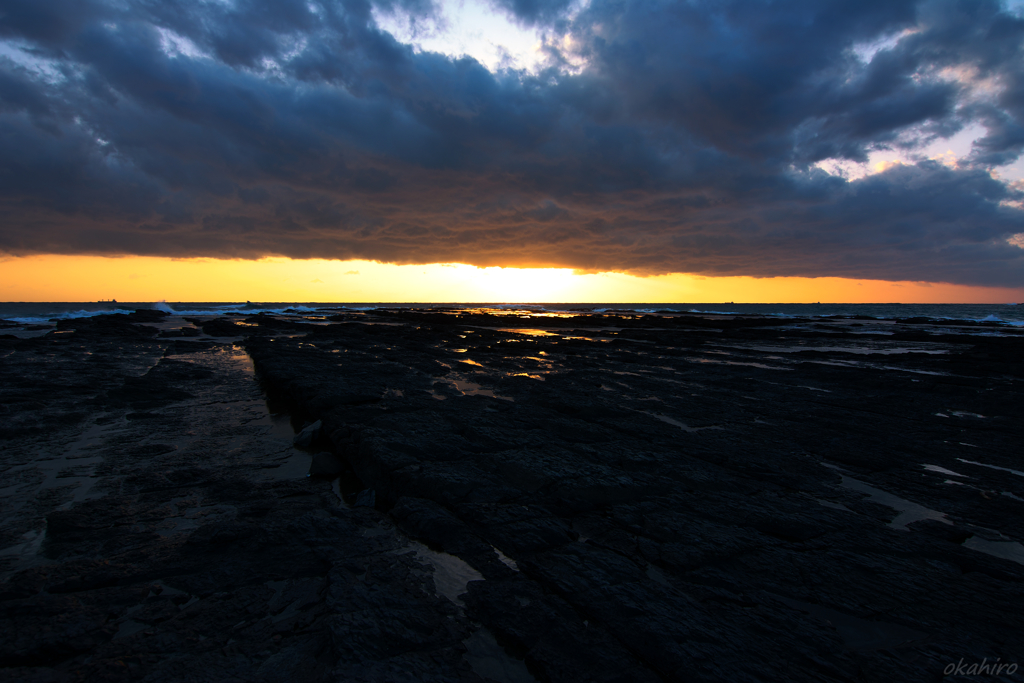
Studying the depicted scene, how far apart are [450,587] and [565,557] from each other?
1043 mm

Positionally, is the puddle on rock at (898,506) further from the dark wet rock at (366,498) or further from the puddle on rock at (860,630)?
the dark wet rock at (366,498)

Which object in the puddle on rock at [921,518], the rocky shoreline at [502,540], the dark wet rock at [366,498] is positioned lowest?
the dark wet rock at [366,498]

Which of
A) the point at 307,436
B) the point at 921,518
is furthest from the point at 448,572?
the point at 921,518

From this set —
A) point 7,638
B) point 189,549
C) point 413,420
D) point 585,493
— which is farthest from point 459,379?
point 7,638

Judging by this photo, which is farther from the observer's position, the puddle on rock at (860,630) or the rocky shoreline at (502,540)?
the puddle on rock at (860,630)

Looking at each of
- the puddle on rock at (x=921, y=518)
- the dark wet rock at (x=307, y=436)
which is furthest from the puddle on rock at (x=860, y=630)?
the dark wet rock at (x=307, y=436)

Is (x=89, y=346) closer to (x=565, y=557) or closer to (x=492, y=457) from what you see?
(x=492, y=457)

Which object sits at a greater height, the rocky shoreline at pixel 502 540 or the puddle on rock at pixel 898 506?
the rocky shoreline at pixel 502 540

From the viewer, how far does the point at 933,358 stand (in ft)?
60.7

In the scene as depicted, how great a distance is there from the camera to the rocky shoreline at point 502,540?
9.48 ft

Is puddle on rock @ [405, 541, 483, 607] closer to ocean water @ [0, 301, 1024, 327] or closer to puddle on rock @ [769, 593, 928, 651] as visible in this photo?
puddle on rock @ [769, 593, 928, 651]

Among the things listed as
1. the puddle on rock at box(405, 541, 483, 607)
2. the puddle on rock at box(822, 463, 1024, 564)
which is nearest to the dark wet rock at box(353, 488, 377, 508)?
the puddle on rock at box(405, 541, 483, 607)

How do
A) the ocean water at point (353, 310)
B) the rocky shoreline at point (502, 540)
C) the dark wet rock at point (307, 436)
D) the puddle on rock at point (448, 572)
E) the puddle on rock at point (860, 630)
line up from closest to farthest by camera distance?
the rocky shoreline at point (502, 540)
the puddle on rock at point (860, 630)
the puddle on rock at point (448, 572)
the dark wet rock at point (307, 436)
the ocean water at point (353, 310)

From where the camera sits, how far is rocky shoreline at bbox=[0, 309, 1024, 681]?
Answer: 114 inches
